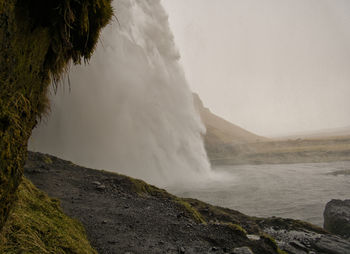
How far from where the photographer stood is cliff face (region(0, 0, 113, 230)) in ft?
7.22

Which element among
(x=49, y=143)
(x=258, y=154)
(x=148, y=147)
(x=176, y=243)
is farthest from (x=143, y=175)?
(x=258, y=154)

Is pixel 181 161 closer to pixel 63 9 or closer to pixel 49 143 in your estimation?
pixel 49 143

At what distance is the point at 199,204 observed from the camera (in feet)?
48.0

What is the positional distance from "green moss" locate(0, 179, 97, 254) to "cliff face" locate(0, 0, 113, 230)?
2.62 feet

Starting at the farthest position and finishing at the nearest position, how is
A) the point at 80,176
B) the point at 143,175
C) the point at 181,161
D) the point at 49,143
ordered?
the point at 181,161, the point at 143,175, the point at 49,143, the point at 80,176

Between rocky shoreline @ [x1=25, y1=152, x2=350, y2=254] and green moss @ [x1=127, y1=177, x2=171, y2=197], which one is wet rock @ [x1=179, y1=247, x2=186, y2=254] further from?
green moss @ [x1=127, y1=177, x2=171, y2=197]

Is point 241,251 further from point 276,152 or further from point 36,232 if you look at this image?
point 276,152

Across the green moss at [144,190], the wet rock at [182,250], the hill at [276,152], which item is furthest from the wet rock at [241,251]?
the hill at [276,152]

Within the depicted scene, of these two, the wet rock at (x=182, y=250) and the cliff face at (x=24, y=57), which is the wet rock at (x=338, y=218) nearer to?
the wet rock at (x=182, y=250)

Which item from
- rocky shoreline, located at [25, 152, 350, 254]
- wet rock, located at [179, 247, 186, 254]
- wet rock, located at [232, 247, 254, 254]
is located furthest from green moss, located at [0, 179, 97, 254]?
wet rock, located at [232, 247, 254, 254]

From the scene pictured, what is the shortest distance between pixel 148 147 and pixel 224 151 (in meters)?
77.0

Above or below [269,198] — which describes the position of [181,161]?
above

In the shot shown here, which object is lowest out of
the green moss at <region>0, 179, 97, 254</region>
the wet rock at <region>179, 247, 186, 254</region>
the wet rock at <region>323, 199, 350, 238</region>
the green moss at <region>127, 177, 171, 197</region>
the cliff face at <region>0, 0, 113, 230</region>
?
the wet rock at <region>323, 199, 350, 238</region>

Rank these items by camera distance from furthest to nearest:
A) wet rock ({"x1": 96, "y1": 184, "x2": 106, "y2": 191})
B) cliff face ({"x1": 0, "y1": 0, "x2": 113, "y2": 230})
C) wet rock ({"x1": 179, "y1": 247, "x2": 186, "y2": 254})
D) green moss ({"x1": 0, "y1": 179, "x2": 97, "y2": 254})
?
wet rock ({"x1": 96, "y1": 184, "x2": 106, "y2": 191}) < wet rock ({"x1": 179, "y1": 247, "x2": 186, "y2": 254}) < green moss ({"x1": 0, "y1": 179, "x2": 97, "y2": 254}) < cliff face ({"x1": 0, "y1": 0, "x2": 113, "y2": 230})
